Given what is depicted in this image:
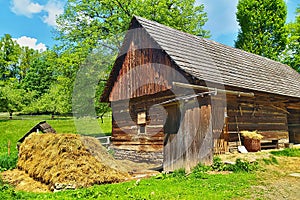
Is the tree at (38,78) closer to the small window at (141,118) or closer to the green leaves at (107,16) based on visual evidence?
the green leaves at (107,16)

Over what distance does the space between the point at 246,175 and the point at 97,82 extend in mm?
16209

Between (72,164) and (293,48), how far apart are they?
30491 millimetres

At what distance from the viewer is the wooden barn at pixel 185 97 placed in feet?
30.8

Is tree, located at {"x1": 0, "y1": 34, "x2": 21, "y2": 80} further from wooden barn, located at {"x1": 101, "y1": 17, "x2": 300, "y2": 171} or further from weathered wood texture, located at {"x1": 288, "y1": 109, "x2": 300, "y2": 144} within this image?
weathered wood texture, located at {"x1": 288, "y1": 109, "x2": 300, "y2": 144}

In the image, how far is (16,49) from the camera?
150ft

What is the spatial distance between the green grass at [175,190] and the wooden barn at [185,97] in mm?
1743

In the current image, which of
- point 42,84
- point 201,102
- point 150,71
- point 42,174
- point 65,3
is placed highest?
point 65,3

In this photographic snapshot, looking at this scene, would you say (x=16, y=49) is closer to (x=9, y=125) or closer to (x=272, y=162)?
(x=9, y=125)

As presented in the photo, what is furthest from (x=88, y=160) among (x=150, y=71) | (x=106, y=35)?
(x=106, y=35)

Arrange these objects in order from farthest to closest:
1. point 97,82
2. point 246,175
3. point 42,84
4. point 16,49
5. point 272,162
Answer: point 42,84 → point 16,49 → point 97,82 → point 272,162 → point 246,175

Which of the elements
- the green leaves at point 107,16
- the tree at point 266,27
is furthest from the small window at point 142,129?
the tree at point 266,27

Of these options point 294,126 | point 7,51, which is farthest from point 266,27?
point 7,51

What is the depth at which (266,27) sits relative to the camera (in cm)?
2944

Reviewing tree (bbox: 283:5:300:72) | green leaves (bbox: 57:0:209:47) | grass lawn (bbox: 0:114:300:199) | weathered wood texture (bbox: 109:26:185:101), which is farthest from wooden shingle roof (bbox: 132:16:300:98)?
tree (bbox: 283:5:300:72)
